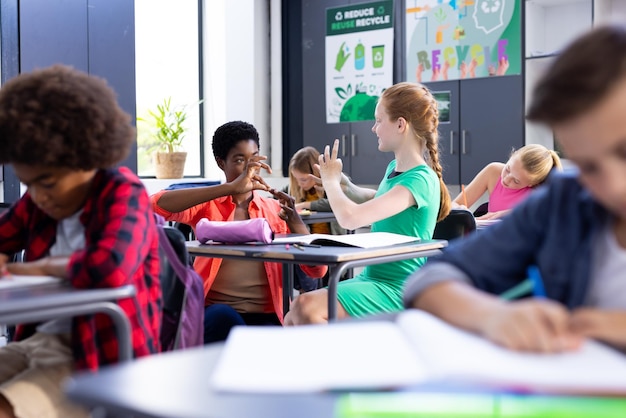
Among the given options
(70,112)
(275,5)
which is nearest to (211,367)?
(70,112)

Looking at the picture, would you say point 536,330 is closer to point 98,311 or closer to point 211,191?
point 98,311

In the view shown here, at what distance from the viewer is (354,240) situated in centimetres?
234

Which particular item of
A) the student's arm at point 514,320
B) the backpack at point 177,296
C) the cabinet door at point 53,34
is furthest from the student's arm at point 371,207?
the cabinet door at point 53,34

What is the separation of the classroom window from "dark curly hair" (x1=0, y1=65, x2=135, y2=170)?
4530 mm

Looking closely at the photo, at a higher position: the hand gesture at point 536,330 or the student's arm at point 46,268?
the hand gesture at point 536,330

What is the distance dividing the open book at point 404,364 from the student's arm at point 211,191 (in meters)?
1.71

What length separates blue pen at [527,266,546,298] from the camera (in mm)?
980

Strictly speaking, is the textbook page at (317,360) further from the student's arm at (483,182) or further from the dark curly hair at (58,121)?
the student's arm at (483,182)

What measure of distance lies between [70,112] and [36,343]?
446mm

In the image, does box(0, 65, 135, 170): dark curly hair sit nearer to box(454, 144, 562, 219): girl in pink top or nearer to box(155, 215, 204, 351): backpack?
A: box(155, 215, 204, 351): backpack

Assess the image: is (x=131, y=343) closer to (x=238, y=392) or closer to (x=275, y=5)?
(x=238, y=392)

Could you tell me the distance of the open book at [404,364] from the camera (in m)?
0.71

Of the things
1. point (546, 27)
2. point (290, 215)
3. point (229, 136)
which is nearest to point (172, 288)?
point (290, 215)

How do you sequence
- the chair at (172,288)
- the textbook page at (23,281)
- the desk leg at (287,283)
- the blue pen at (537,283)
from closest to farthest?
the blue pen at (537,283)
the textbook page at (23,281)
the chair at (172,288)
the desk leg at (287,283)
